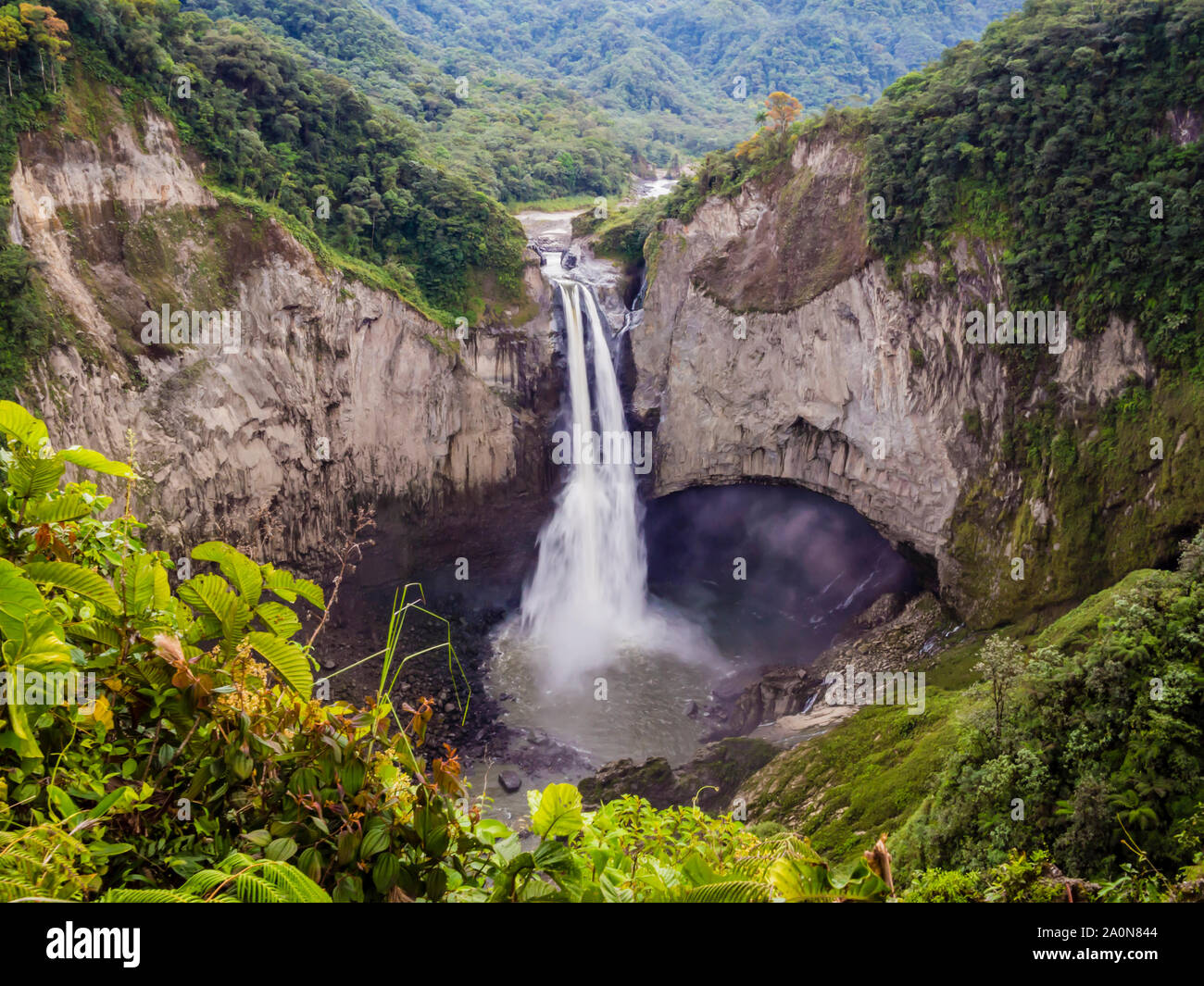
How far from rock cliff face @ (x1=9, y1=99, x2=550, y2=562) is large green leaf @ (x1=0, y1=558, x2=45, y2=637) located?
19692mm

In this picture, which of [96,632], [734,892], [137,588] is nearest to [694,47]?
[137,588]

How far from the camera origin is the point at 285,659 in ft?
8.56

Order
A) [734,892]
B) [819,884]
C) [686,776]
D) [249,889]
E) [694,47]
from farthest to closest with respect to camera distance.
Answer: [694,47]
[686,776]
[819,884]
[734,892]
[249,889]

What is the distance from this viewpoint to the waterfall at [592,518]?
28047 mm

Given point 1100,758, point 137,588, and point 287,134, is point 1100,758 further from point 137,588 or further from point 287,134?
point 287,134

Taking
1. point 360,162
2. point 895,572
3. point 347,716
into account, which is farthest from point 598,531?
point 347,716

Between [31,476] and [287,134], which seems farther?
[287,134]

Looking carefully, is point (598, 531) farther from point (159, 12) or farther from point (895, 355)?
point (159, 12)

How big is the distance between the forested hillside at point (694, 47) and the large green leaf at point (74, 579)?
6192 cm

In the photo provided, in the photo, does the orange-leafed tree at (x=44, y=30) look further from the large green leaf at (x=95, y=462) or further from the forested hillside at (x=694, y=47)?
the forested hillside at (x=694, y=47)

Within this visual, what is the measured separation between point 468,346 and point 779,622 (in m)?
14.9

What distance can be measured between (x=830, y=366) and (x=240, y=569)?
77.7ft

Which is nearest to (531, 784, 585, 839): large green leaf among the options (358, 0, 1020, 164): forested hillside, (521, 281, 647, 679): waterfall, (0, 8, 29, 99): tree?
(0, 8, 29, 99): tree

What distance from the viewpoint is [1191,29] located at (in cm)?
1748
